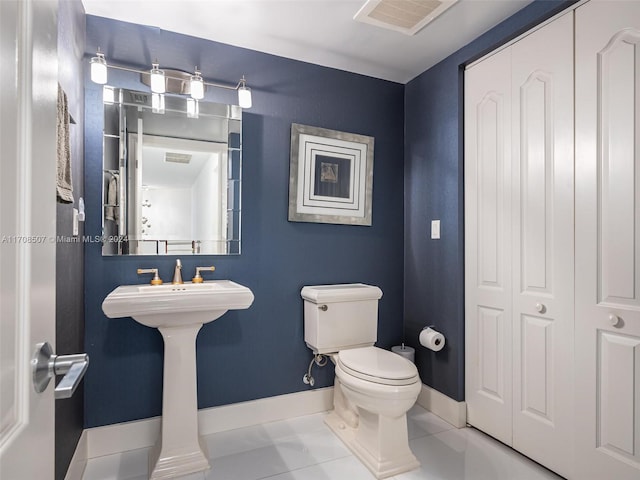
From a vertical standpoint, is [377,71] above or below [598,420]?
above

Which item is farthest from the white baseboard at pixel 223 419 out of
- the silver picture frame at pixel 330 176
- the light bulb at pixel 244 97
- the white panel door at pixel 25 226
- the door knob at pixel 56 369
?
the light bulb at pixel 244 97

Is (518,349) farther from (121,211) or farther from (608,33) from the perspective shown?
(121,211)

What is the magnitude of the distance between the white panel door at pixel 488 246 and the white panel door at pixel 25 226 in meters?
2.05

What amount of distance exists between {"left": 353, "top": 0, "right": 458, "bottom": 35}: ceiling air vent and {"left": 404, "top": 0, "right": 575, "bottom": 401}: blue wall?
17.4 inches

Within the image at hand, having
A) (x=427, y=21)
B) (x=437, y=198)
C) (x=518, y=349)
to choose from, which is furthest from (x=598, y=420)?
(x=427, y=21)

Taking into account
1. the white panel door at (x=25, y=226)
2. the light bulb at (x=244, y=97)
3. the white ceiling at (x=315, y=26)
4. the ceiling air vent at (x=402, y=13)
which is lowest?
the white panel door at (x=25, y=226)

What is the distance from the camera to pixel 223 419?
221cm

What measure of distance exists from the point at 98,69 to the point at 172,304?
126 cm

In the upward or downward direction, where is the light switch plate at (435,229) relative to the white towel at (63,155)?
downward

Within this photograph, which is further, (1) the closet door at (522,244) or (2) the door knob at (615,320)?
(1) the closet door at (522,244)

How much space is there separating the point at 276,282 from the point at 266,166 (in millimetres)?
743

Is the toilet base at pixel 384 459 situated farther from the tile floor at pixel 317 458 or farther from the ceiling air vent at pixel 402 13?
the ceiling air vent at pixel 402 13

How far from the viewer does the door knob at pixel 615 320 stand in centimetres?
153

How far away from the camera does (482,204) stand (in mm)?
2193
